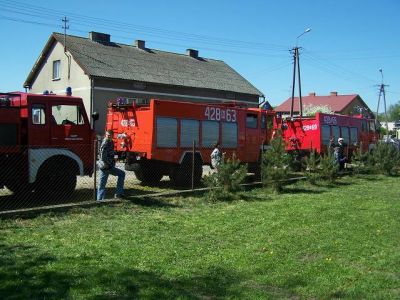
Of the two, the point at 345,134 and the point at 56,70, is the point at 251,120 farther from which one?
the point at 56,70

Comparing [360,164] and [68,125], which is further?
[360,164]

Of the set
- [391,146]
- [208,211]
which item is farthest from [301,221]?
[391,146]

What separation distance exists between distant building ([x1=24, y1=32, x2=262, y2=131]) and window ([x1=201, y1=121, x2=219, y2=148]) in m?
18.2

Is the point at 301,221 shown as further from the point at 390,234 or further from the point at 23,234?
the point at 23,234

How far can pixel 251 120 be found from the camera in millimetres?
16500

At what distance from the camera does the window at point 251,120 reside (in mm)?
16297

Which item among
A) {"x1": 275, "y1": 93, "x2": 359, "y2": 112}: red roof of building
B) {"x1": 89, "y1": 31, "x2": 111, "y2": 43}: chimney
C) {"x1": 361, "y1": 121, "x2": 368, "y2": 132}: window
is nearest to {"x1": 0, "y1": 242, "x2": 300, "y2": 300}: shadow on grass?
{"x1": 361, "y1": 121, "x2": 368, "y2": 132}: window

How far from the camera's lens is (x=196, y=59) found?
45.3 m

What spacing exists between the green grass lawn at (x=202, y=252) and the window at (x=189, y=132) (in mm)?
3333

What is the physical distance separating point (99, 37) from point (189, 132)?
26906mm

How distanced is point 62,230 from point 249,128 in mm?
9419

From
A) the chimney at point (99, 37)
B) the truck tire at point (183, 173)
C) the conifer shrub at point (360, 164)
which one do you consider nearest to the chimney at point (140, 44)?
the chimney at point (99, 37)

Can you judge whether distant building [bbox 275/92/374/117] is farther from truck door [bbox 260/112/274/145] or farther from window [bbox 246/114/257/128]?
window [bbox 246/114/257/128]

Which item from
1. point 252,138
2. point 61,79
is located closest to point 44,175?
point 252,138
